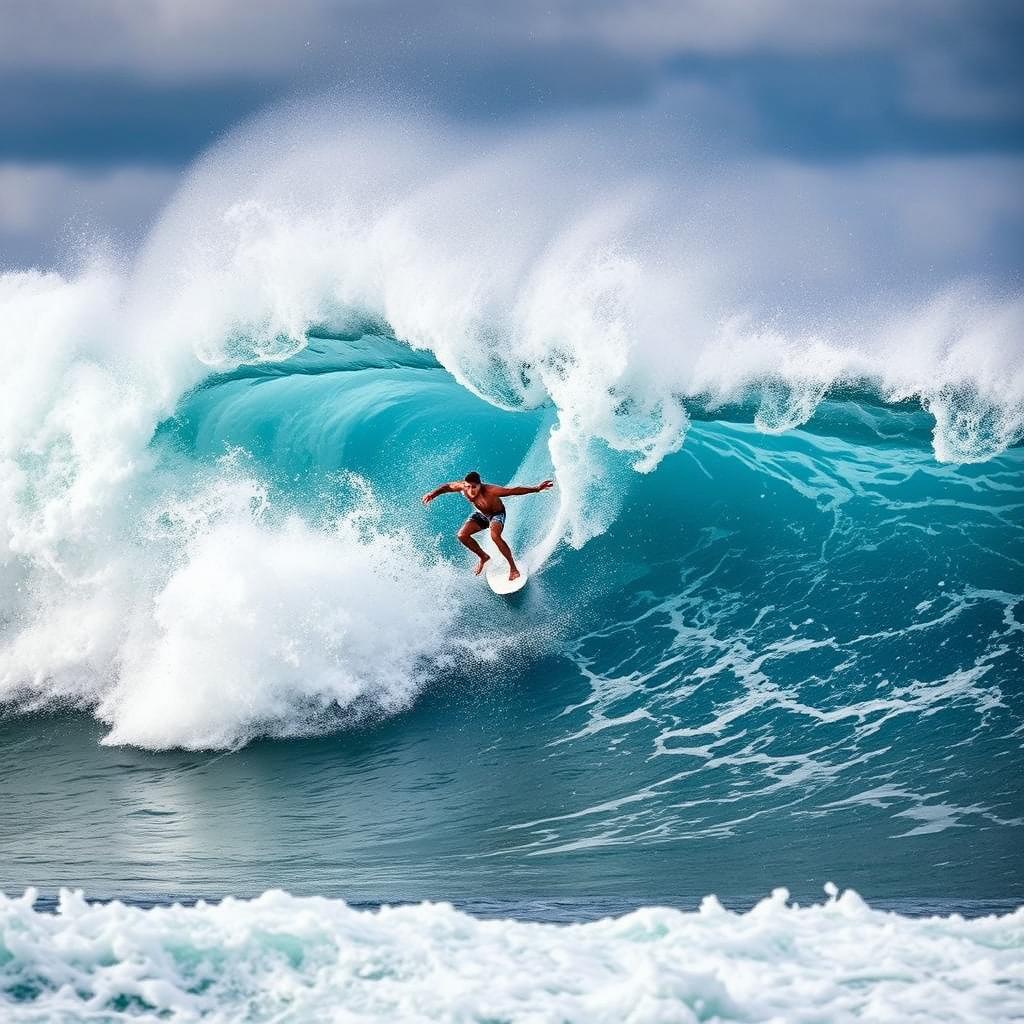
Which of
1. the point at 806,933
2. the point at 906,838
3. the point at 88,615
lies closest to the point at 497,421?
the point at 88,615

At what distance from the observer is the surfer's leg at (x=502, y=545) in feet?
33.2

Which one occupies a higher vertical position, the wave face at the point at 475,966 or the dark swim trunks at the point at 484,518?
the dark swim trunks at the point at 484,518

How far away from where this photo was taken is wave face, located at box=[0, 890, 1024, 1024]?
367 centimetres

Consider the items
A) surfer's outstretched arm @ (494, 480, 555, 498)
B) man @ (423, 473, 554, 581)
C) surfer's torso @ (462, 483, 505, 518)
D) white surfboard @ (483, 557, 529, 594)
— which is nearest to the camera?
surfer's outstretched arm @ (494, 480, 555, 498)

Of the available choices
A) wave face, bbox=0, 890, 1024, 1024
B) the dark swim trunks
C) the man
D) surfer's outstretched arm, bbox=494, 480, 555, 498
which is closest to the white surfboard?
the man

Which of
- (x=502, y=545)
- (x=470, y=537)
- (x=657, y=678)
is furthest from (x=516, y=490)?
(x=657, y=678)

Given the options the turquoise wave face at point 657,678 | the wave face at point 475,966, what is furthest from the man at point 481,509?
the wave face at point 475,966

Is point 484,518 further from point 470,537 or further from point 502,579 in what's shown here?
point 502,579

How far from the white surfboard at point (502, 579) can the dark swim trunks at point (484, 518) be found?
39.3 inches

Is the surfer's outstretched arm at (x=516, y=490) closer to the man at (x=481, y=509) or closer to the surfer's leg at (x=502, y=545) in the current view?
the man at (x=481, y=509)

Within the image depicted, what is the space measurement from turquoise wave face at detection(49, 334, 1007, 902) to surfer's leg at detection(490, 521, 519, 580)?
0.33 meters

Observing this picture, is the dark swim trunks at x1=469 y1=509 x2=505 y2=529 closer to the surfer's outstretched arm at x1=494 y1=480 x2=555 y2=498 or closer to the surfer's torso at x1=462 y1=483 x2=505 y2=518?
the surfer's torso at x1=462 y1=483 x2=505 y2=518

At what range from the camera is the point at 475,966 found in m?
3.99

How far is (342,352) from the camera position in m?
12.9
